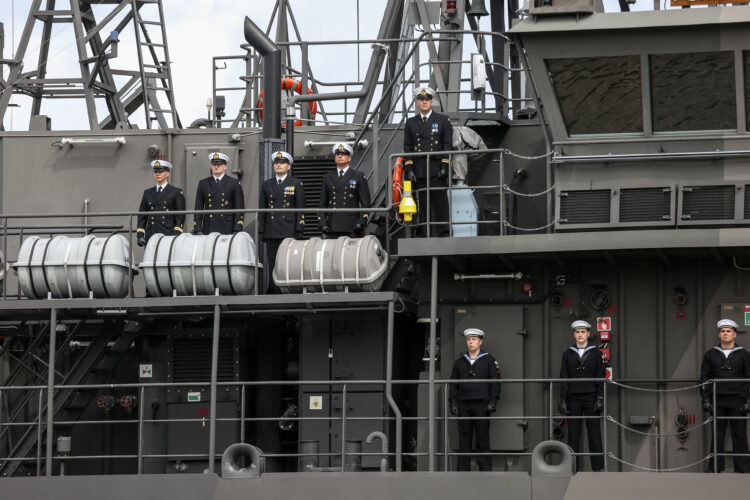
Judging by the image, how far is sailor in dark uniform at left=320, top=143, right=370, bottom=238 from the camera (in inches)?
653

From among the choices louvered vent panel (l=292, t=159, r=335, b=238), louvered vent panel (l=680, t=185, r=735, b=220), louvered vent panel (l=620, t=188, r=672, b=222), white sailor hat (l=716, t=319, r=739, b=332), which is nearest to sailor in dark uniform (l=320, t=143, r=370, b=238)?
louvered vent panel (l=292, t=159, r=335, b=238)

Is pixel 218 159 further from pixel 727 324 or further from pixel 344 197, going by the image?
pixel 727 324

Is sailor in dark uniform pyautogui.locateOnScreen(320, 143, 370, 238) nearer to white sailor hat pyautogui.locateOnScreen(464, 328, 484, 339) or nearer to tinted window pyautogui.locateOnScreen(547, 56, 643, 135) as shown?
white sailor hat pyautogui.locateOnScreen(464, 328, 484, 339)

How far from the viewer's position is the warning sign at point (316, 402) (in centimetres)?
1650

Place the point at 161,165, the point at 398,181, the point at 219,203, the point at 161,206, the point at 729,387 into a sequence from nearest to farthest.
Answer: the point at 729,387, the point at 398,181, the point at 219,203, the point at 161,206, the point at 161,165

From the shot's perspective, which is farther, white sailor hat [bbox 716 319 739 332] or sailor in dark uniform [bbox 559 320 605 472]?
sailor in dark uniform [bbox 559 320 605 472]

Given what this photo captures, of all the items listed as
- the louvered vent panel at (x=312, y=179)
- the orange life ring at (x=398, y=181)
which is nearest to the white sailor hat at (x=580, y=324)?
the orange life ring at (x=398, y=181)

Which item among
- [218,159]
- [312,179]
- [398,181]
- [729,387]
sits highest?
[218,159]

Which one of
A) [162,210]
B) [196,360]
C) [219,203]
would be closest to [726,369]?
[219,203]

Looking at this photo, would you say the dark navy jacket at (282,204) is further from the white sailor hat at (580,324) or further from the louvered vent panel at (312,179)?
the white sailor hat at (580,324)

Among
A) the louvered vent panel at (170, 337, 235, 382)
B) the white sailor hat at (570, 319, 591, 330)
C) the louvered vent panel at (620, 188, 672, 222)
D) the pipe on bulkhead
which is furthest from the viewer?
the louvered vent panel at (170, 337, 235, 382)

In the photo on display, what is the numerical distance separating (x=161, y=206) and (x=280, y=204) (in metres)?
1.56

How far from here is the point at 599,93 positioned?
15.1 metres

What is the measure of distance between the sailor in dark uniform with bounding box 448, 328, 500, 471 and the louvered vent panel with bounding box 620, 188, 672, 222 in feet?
6.83
